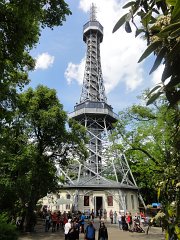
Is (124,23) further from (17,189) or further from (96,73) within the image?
(96,73)

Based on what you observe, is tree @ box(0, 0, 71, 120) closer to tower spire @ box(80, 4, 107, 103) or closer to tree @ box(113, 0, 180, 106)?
tree @ box(113, 0, 180, 106)

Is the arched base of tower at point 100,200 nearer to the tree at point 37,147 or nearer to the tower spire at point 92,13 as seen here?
the tree at point 37,147

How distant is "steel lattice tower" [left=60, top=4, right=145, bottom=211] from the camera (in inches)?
1630

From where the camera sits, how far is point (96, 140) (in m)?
48.5

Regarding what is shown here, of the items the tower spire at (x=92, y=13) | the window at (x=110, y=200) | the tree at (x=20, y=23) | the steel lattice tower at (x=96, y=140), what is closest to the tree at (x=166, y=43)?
the tree at (x=20, y=23)

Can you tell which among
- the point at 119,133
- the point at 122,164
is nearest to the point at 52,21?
the point at 119,133

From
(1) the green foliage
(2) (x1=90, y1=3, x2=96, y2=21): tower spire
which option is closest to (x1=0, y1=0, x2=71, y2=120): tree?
(1) the green foliage

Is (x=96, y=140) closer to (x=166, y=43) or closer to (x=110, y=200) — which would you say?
(x=110, y=200)

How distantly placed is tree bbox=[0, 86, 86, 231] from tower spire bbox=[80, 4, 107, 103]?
100 feet

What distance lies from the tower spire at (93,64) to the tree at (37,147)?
30.5 metres

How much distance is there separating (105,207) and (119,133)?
1857cm

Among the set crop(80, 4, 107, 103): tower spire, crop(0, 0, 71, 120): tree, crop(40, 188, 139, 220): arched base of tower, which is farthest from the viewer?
crop(80, 4, 107, 103): tower spire

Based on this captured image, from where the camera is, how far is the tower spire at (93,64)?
2325 inches

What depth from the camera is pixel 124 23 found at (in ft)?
6.19
